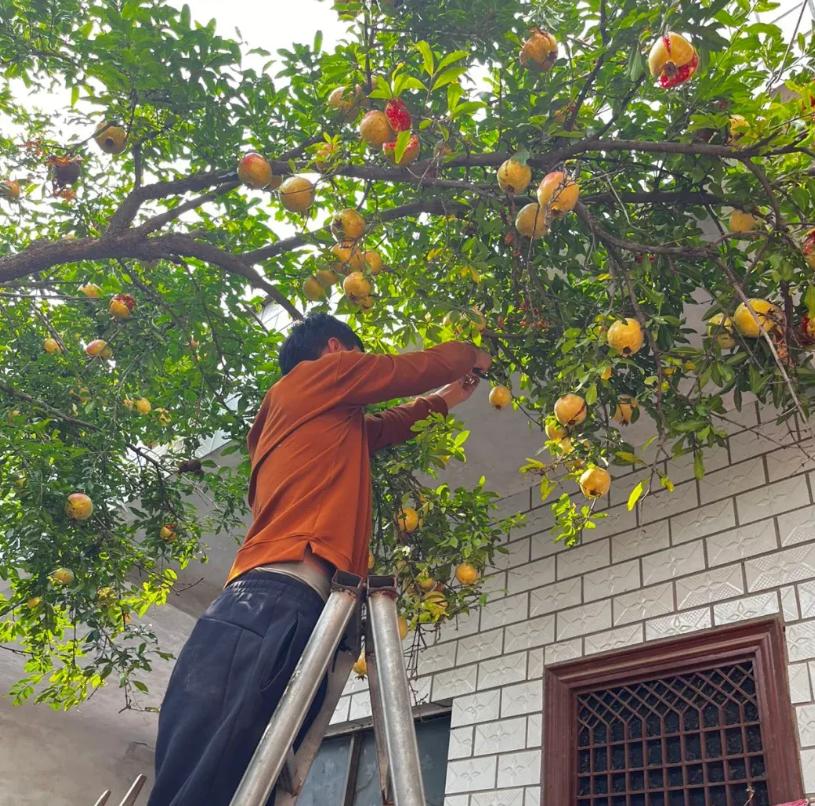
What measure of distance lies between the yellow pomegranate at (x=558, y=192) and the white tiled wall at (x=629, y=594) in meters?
1.60

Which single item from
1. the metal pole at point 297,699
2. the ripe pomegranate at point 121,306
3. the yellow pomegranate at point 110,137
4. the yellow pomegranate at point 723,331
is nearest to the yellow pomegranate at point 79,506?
the ripe pomegranate at point 121,306

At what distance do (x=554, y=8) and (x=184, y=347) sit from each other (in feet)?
7.77

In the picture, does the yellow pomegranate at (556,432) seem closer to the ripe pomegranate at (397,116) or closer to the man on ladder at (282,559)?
the man on ladder at (282,559)

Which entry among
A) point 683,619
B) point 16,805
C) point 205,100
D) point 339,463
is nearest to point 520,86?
point 205,100

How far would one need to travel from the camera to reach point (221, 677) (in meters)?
1.79

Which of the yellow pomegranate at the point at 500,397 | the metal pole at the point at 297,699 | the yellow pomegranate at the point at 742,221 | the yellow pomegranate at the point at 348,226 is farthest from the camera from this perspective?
Result: the yellow pomegranate at the point at 500,397

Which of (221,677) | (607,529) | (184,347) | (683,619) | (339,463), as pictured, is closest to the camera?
(221,677)

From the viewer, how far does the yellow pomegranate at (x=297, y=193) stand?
2.85 meters

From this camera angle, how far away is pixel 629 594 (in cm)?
414

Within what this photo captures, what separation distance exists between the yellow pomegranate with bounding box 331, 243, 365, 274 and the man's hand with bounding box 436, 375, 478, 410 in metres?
0.54

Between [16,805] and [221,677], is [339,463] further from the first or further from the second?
[16,805]

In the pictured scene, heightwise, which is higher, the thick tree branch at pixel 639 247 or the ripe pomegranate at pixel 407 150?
the ripe pomegranate at pixel 407 150

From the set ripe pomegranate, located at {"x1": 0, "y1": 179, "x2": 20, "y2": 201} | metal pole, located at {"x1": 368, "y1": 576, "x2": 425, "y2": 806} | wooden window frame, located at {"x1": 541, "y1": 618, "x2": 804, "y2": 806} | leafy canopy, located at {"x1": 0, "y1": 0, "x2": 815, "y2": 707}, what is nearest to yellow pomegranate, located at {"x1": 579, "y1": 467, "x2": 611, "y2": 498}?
leafy canopy, located at {"x1": 0, "y1": 0, "x2": 815, "y2": 707}

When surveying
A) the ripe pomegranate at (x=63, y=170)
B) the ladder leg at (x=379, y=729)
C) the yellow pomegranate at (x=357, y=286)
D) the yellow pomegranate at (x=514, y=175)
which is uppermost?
the ripe pomegranate at (x=63, y=170)
